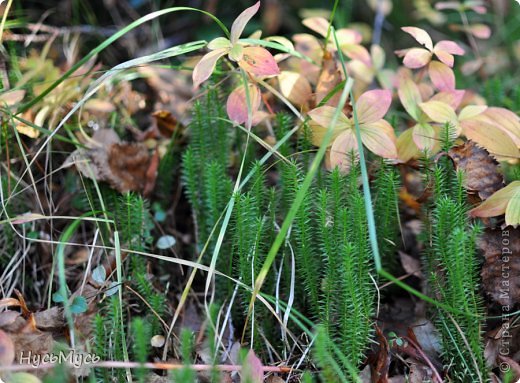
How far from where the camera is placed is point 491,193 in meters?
1.61

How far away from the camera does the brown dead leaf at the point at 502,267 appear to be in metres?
1.51

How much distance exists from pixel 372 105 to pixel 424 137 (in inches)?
7.5

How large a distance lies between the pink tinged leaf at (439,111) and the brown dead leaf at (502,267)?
0.35m

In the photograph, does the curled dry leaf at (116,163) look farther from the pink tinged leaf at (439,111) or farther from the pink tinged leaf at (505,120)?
the pink tinged leaf at (505,120)

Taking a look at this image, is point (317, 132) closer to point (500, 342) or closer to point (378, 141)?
point (378, 141)

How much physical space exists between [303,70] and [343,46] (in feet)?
0.54

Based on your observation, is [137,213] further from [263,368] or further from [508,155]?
[508,155]

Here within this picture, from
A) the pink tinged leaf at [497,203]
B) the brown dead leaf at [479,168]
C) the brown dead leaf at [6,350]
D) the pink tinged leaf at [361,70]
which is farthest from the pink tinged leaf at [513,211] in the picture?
the brown dead leaf at [6,350]

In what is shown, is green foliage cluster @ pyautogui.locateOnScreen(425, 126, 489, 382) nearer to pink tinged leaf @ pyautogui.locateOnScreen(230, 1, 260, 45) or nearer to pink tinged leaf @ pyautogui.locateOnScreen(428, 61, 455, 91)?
pink tinged leaf @ pyautogui.locateOnScreen(428, 61, 455, 91)

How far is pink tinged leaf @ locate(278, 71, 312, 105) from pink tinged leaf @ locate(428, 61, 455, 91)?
39 cm

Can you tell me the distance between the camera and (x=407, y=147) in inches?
66.9

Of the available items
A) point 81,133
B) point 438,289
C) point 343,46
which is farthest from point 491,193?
point 81,133

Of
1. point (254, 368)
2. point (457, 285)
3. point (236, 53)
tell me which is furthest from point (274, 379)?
point (236, 53)

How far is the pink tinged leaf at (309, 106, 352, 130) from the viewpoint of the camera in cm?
156
